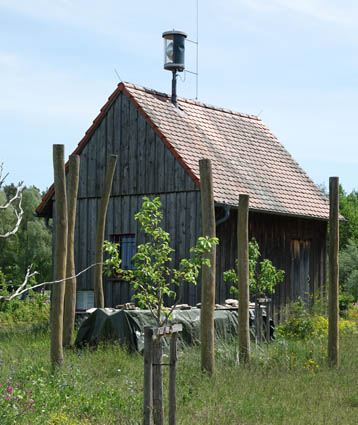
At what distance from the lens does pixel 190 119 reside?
21000 mm

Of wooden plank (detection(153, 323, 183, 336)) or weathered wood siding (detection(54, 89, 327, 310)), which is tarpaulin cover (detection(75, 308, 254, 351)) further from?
wooden plank (detection(153, 323, 183, 336))

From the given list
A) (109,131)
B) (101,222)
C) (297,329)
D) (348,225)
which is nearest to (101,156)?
(109,131)

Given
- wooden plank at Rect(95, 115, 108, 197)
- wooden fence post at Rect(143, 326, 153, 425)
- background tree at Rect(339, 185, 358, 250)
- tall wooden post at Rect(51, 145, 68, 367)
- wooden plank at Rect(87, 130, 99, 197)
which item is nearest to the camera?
wooden fence post at Rect(143, 326, 153, 425)

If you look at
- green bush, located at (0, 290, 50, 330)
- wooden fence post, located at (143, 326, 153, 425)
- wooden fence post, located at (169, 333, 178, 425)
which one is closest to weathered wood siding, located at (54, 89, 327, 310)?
green bush, located at (0, 290, 50, 330)

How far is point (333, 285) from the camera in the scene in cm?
1252

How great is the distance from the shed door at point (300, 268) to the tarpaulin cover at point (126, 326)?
694cm

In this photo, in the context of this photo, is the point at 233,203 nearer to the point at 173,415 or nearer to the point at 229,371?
the point at 229,371

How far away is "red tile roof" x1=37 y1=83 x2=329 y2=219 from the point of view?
1911 centimetres

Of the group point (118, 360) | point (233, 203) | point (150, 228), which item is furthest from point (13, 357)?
point (233, 203)

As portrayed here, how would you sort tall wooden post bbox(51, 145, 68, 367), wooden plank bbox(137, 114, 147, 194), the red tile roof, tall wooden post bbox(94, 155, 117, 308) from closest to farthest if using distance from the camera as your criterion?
tall wooden post bbox(51, 145, 68, 367) < tall wooden post bbox(94, 155, 117, 308) < the red tile roof < wooden plank bbox(137, 114, 147, 194)

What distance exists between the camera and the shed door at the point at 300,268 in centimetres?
2133

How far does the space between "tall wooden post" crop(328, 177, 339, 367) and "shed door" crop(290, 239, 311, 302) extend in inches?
338

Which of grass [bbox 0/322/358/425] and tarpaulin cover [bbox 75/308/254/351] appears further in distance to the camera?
tarpaulin cover [bbox 75/308/254/351]

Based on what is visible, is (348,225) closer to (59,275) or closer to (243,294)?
(243,294)
